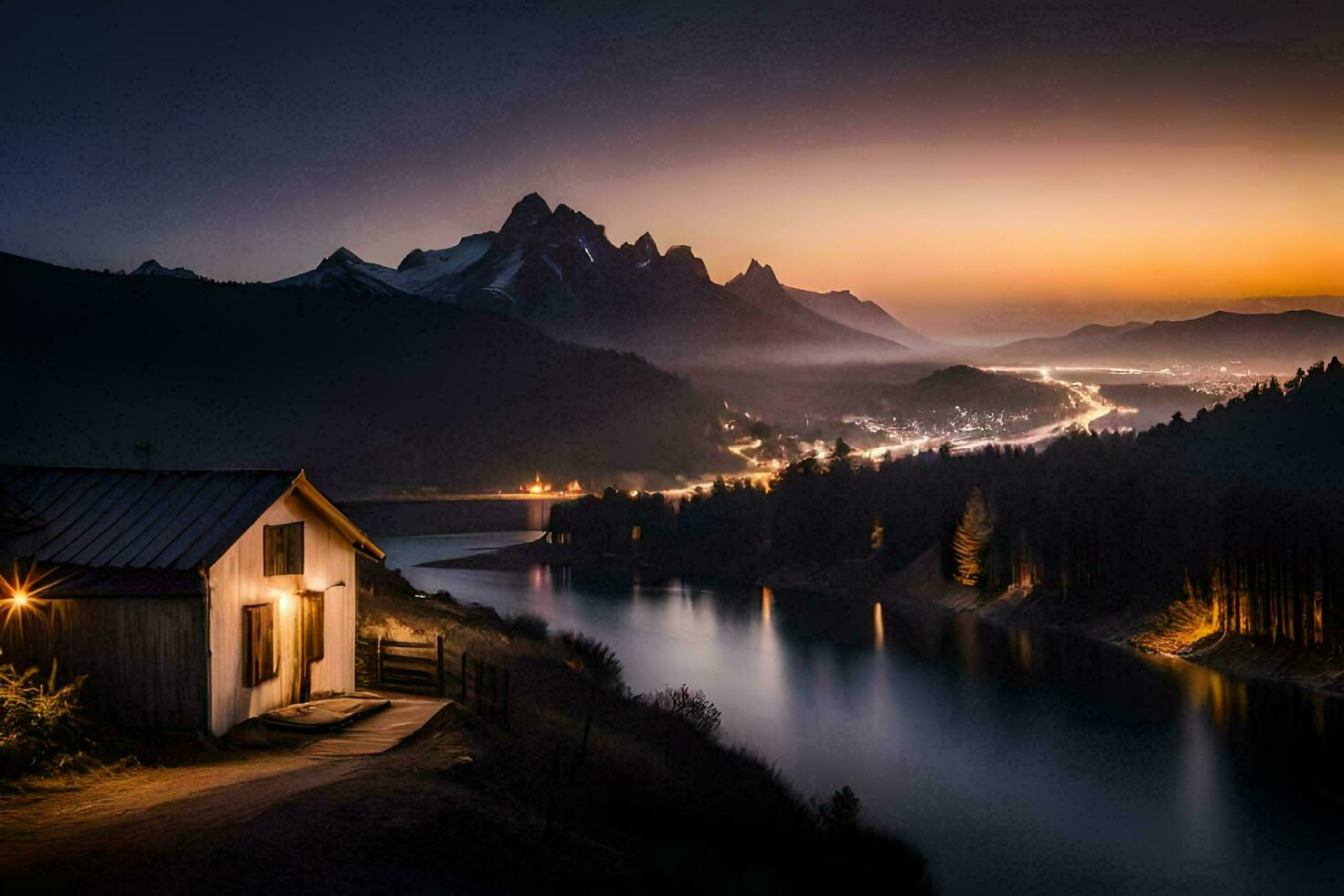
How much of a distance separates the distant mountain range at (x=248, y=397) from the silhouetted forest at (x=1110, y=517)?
45.9m

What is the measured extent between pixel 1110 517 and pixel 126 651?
5742 cm

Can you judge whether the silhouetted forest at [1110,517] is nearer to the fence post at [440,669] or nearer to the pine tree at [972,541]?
the pine tree at [972,541]

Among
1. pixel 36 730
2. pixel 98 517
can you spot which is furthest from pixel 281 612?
pixel 36 730

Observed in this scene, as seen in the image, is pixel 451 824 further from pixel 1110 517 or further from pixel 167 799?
pixel 1110 517

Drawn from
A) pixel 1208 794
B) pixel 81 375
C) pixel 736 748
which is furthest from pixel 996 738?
pixel 81 375

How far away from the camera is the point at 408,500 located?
127 meters

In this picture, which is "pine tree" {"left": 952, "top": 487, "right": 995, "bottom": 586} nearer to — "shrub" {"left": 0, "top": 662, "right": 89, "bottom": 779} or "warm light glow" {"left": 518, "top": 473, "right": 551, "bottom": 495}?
"shrub" {"left": 0, "top": 662, "right": 89, "bottom": 779}

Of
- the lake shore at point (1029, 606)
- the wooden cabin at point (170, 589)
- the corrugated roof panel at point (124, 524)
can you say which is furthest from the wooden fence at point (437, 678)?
the lake shore at point (1029, 606)

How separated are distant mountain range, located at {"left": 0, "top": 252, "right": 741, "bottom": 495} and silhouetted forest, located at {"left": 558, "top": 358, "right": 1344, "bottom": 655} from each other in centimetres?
4589

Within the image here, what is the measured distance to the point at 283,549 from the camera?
2042 centimetres

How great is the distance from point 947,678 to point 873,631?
1548 cm

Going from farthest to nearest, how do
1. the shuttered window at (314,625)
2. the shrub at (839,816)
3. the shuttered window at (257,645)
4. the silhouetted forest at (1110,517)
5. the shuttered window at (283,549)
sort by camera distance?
the silhouetted forest at (1110,517) < the shrub at (839,816) < the shuttered window at (314,625) < the shuttered window at (283,549) < the shuttered window at (257,645)

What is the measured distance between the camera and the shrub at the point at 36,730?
15.2m

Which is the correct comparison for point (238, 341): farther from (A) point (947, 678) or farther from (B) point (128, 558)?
(B) point (128, 558)
